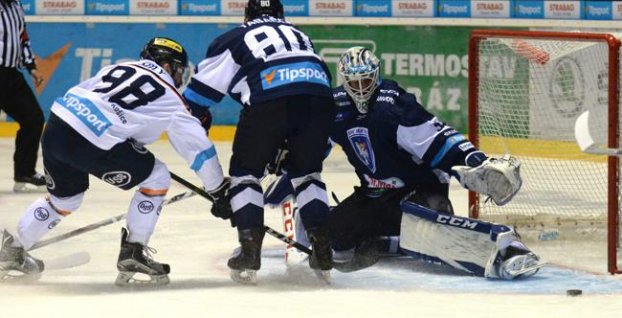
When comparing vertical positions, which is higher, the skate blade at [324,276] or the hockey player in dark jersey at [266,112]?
the hockey player in dark jersey at [266,112]

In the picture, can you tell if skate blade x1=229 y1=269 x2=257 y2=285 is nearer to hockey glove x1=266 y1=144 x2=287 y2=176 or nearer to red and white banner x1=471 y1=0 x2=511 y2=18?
hockey glove x1=266 y1=144 x2=287 y2=176

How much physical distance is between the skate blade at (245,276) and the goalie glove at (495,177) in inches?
35.6

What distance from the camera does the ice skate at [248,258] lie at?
5578 millimetres

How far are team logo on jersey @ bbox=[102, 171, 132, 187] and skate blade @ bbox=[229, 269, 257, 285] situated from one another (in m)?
0.52

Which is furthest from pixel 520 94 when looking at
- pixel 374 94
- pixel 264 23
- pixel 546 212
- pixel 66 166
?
pixel 66 166

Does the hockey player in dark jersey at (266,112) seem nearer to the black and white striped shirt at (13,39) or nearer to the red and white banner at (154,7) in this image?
the black and white striped shirt at (13,39)

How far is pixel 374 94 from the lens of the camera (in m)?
6.10

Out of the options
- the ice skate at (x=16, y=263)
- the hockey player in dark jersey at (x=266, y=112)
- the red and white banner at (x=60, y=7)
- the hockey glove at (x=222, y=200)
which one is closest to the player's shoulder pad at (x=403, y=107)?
the hockey player in dark jersey at (x=266, y=112)

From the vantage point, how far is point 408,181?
6.23 meters

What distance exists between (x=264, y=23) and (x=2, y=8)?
12.2 ft

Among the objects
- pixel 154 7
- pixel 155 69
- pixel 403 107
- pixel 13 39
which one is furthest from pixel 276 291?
pixel 154 7

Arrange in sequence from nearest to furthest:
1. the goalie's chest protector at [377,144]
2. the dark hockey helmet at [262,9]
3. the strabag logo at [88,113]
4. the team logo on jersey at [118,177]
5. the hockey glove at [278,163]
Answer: the strabag logo at [88,113] < the team logo on jersey at [118,177] < the dark hockey helmet at [262,9] < the hockey glove at [278,163] < the goalie's chest protector at [377,144]

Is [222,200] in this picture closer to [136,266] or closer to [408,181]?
[136,266]

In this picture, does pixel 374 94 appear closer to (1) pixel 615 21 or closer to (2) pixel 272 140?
(2) pixel 272 140
